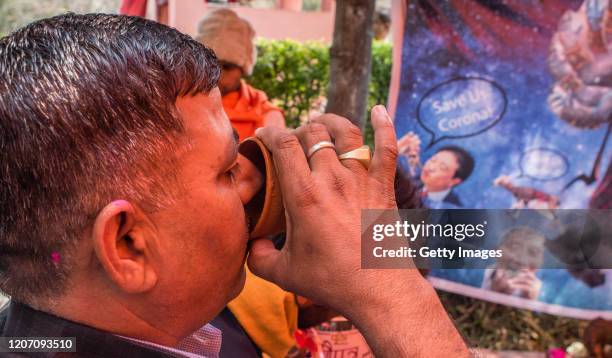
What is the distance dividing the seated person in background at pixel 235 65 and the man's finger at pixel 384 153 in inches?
133

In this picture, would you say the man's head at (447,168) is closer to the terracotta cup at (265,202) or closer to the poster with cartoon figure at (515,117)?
the poster with cartoon figure at (515,117)

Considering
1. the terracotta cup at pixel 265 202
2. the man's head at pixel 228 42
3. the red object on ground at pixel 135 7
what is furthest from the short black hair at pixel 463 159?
the terracotta cup at pixel 265 202

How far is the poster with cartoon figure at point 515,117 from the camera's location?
12.4 ft

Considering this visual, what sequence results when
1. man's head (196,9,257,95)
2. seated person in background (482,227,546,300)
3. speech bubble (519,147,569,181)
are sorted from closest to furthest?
1. seated person in background (482,227,546,300)
2. speech bubble (519,147,569,181)
3. man's head (196,9,257,95)

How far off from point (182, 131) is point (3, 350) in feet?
1.57

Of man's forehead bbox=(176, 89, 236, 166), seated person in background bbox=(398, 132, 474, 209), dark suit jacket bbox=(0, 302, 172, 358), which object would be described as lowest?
seated person in background bbox=(398, 132, 474, 209)

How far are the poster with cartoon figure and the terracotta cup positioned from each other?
274 centimetres

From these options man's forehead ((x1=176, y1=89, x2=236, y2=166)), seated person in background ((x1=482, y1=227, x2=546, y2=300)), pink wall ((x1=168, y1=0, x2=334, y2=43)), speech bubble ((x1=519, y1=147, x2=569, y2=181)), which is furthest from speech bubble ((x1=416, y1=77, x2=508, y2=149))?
pink wall ((x1=168, y1=0, x2=334, y2=43))

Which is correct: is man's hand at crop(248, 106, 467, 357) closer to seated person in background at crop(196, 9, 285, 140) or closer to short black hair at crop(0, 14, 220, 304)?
short black hair at crop(0, 14, 220, 304)

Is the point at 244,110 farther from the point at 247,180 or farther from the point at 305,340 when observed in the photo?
the point at 247,180

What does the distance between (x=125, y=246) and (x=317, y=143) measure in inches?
16.2

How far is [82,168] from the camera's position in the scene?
1.00 metres

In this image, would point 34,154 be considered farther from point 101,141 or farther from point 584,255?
point 584,255

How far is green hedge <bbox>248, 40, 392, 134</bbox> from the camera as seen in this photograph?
23.6 ft
